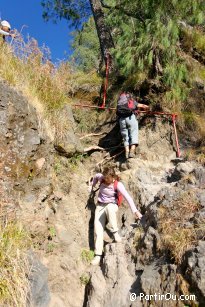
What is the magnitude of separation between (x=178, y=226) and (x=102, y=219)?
1773 millimetres

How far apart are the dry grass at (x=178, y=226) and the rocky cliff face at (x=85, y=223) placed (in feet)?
0.04

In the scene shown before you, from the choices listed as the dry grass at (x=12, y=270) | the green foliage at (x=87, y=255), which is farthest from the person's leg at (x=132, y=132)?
the dry grass at (x=12, y=270)

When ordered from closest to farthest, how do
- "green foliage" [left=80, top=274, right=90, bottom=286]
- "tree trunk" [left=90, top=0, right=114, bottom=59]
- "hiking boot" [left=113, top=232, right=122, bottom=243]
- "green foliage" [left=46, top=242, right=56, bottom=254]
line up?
"green foliage" [left=80, top=274, right=90, bottom=286]
"green foliage" [left=46, top=242, right=56, bottom=254]
"hiking boot" [left=113, top=232, right=122, bottom=243]
"tree trunk" [left=90, top=0, right=114, bottom=59]

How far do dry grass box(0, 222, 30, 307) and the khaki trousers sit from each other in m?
1.73

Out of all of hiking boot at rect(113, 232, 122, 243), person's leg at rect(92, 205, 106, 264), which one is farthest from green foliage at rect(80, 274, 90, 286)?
hiking boot at rect(113, 232, 122, 243)

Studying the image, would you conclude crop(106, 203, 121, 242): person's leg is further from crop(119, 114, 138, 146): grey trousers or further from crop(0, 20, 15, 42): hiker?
crop(0, 20, 15, 42): hiker

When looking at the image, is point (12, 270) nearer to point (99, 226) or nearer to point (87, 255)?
point (87, 255)

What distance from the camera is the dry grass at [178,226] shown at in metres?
5.18

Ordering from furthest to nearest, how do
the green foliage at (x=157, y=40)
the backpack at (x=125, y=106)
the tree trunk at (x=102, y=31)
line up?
the tree trunk at (x=102, y=31) → the green foliage at (x=157, y=40) → the backpack at (x=125, y=106)

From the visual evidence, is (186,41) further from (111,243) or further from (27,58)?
(111,243)

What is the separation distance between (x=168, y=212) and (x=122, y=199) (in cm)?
179

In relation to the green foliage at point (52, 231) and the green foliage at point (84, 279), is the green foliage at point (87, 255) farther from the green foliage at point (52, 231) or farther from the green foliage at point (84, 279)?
the green foliage at point (52, 231)

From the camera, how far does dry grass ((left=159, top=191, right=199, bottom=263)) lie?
518 cm

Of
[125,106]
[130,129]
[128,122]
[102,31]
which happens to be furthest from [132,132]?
[102,31]
